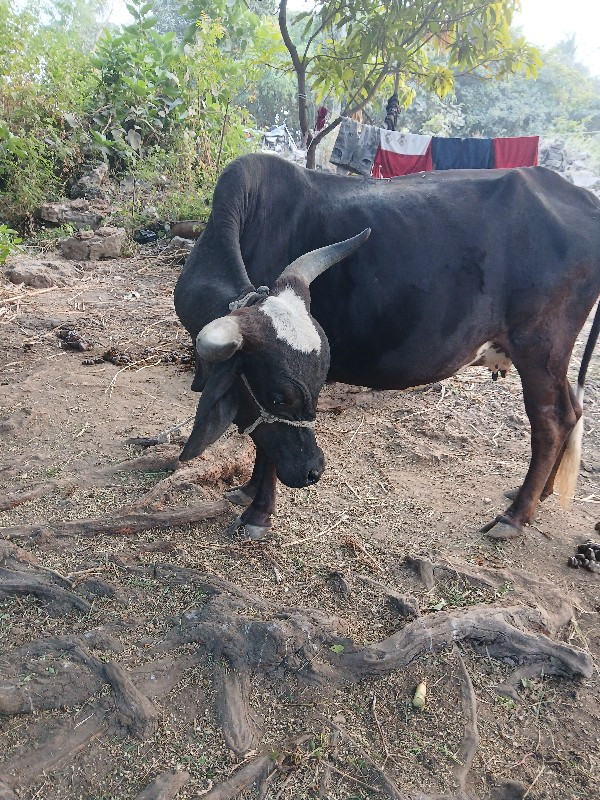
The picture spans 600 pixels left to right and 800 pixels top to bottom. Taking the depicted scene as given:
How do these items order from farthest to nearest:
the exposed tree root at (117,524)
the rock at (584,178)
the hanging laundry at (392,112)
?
the rock at (584,178) < the hanging laundry at (392,112) < the exposed tree root at (117,524)

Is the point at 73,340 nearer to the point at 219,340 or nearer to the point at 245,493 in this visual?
the point at 245,493

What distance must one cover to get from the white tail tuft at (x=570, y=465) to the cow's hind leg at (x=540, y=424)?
5 centimetres

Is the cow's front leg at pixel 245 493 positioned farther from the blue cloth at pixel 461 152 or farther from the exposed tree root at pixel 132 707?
the blue cloth at pixel 461 152

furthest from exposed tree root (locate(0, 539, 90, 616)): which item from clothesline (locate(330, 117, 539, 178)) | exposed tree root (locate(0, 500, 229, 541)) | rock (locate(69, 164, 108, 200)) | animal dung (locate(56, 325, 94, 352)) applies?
rock (locate(69, 164, 108, 200))

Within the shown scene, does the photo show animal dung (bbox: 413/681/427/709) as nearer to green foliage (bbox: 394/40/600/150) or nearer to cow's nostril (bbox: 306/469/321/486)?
cow's nostril (bbox: 306/469/321/486)

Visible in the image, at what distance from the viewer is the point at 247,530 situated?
335cm

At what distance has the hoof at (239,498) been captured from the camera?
3.61m

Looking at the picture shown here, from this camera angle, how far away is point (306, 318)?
8.40 feet

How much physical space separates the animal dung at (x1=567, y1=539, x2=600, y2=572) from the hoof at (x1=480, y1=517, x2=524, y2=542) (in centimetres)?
32

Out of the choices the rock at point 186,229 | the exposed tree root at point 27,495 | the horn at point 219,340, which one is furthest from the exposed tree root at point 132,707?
the rock at point 186,229

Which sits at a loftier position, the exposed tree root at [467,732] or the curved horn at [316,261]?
the curved horn at [316,261]

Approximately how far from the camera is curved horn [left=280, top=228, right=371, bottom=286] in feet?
8.95

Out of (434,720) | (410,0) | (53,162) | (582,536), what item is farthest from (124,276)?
(434,720)

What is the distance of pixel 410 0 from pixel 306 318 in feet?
13.0
